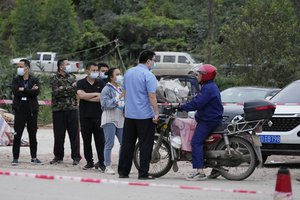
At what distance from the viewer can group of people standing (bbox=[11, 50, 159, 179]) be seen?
11.0 m

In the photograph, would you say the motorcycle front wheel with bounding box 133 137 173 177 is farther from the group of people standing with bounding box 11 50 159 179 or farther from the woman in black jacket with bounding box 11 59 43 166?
the woman in black jacket with bounding box 11 59 43 166

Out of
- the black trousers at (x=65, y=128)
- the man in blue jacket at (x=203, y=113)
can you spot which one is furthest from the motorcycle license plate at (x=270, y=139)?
the black trousers at (x=65, y=128)

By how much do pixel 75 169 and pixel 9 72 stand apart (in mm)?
12554

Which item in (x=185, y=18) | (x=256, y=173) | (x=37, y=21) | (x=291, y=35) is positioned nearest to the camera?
(x=256, y=173)

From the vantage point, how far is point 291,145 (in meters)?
12.6

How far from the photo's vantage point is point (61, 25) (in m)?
54.7

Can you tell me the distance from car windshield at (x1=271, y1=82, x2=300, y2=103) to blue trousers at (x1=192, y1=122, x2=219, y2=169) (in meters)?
2.98

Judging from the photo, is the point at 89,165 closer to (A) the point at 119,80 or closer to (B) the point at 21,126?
(B) the point at 21,126

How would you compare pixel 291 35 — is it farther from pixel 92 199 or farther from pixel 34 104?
pixel 92 199

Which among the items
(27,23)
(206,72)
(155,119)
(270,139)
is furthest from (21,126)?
(27,23)

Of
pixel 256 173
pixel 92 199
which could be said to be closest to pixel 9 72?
pixel 256 173

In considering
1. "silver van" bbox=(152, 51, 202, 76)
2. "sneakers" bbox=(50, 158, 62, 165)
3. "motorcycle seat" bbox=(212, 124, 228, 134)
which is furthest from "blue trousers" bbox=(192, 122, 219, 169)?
"silver van" bbox=(152, 51, 202, 76)

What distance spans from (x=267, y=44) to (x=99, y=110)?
1578 cm

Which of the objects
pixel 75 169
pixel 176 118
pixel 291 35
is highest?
pixel 291 35
